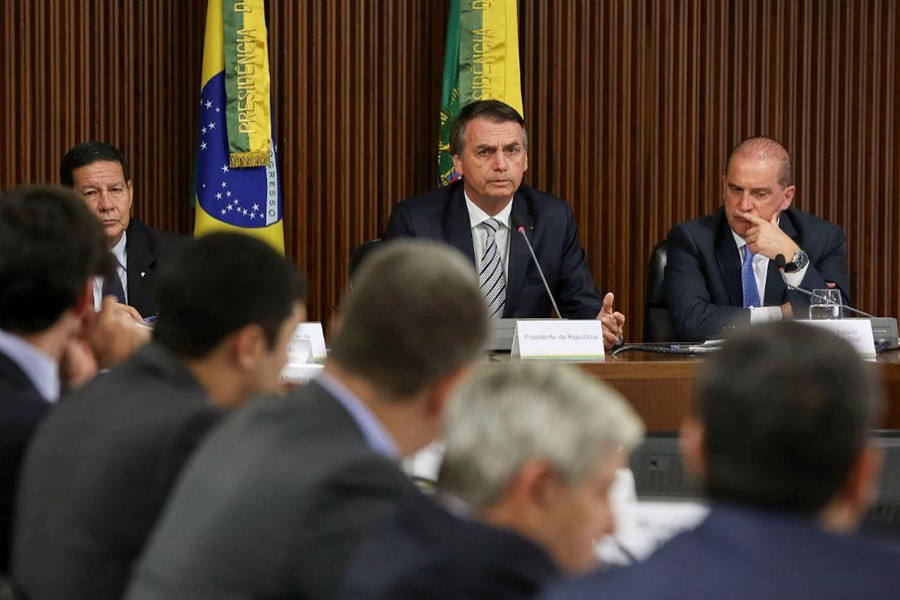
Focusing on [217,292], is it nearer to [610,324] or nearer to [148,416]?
[148,416]

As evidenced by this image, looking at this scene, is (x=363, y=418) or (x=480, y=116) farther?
(x=480, y=116)

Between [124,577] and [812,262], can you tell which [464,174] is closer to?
[812,262]

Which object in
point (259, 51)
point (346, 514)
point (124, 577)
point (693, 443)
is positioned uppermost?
point (259, 51)

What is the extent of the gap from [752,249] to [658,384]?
1.28 m

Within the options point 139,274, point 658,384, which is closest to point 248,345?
point 658,384

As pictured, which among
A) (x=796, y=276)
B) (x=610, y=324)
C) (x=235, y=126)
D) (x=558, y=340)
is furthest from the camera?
(x=235, y=126)

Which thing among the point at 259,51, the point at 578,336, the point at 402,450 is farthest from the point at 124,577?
the point at 259,51

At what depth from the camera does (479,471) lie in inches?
50.4

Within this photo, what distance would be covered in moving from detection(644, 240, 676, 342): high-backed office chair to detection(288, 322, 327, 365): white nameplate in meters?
1.48

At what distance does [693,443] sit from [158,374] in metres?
0.86

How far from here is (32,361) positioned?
2.00 meters

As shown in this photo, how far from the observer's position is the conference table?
3.54 m

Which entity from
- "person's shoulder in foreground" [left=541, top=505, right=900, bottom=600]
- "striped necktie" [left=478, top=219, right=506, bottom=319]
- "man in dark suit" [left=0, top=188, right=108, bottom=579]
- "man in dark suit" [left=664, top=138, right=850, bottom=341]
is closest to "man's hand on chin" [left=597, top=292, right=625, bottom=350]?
"man in dark suit" [left=664, top=138, right=850, bottom=341]

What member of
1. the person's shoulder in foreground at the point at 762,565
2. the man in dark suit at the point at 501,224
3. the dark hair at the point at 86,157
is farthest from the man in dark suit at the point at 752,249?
the person's shoulder in foreground at the point at 762,565
